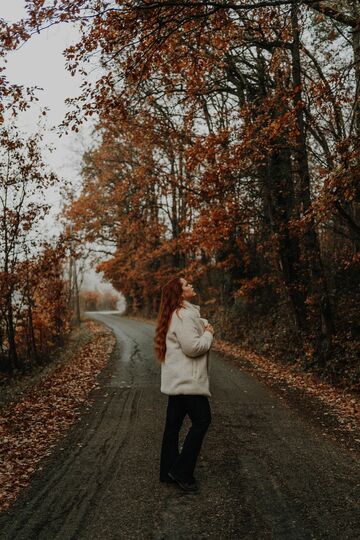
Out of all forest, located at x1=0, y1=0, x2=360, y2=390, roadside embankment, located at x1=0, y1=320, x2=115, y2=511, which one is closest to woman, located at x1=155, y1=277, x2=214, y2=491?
roadside embankment, located at x1=0, y1=320, x2=115, y2=511

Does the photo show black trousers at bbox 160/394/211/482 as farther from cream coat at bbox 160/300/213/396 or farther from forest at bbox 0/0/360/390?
forest at bbox 0/0/360/390

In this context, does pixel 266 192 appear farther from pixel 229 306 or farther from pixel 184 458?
pixel 184 458

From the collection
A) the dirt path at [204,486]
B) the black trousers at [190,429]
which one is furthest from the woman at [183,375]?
the dirt path at [204,486]

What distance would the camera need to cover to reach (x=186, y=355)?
15.8 feet

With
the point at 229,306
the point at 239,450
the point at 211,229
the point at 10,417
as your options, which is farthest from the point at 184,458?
the point at 229,306

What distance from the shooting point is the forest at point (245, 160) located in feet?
26.0

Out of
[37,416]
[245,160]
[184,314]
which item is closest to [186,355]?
[184,314]

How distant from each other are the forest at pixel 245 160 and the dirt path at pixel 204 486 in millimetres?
4146

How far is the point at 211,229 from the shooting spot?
50.0 ft

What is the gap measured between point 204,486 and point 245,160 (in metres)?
10.5

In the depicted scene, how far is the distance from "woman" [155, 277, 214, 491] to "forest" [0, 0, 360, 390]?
13.8 ft

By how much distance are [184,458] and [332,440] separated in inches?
108

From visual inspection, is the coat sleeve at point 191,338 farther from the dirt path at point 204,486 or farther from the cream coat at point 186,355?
the dirt path at point 204,486

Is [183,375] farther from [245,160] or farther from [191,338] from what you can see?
[245,160]
